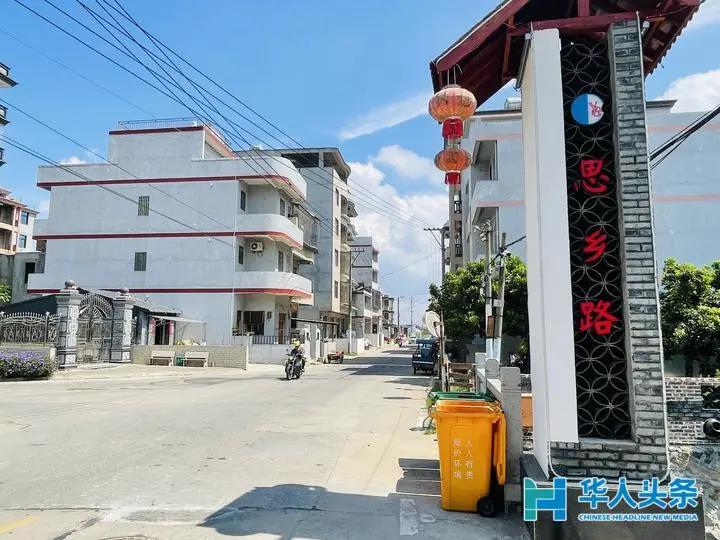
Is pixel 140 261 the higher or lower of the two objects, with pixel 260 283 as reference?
higher

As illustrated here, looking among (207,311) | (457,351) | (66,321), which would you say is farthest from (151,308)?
(457,351)

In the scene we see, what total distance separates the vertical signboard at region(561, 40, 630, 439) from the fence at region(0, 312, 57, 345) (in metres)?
20.4

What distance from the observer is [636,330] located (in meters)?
4.36

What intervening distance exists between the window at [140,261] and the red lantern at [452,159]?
95.4 ft

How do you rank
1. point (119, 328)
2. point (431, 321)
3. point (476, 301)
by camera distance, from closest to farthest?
point (431, 321)
point (476, 301)
point (119, 328)

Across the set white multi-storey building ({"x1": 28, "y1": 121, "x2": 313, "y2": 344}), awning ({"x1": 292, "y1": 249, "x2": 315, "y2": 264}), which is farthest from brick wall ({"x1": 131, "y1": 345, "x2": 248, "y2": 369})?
awning ({"x1": 292, "y1": 249, "x2": 315, "y2": 264})

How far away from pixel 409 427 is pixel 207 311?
23.0 meters

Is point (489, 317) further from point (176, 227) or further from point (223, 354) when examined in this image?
point (176, 227)

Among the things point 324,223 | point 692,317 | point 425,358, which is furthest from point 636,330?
point 324,223

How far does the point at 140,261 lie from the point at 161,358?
8.84 m

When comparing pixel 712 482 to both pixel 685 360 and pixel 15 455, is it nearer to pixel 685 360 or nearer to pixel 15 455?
pixel 685 360

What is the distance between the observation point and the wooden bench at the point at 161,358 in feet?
83.2

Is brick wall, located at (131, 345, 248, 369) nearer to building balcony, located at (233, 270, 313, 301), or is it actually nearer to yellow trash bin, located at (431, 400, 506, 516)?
building balcony, located at (233, 270, 313, 301)

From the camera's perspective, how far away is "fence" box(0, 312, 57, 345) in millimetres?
19891
